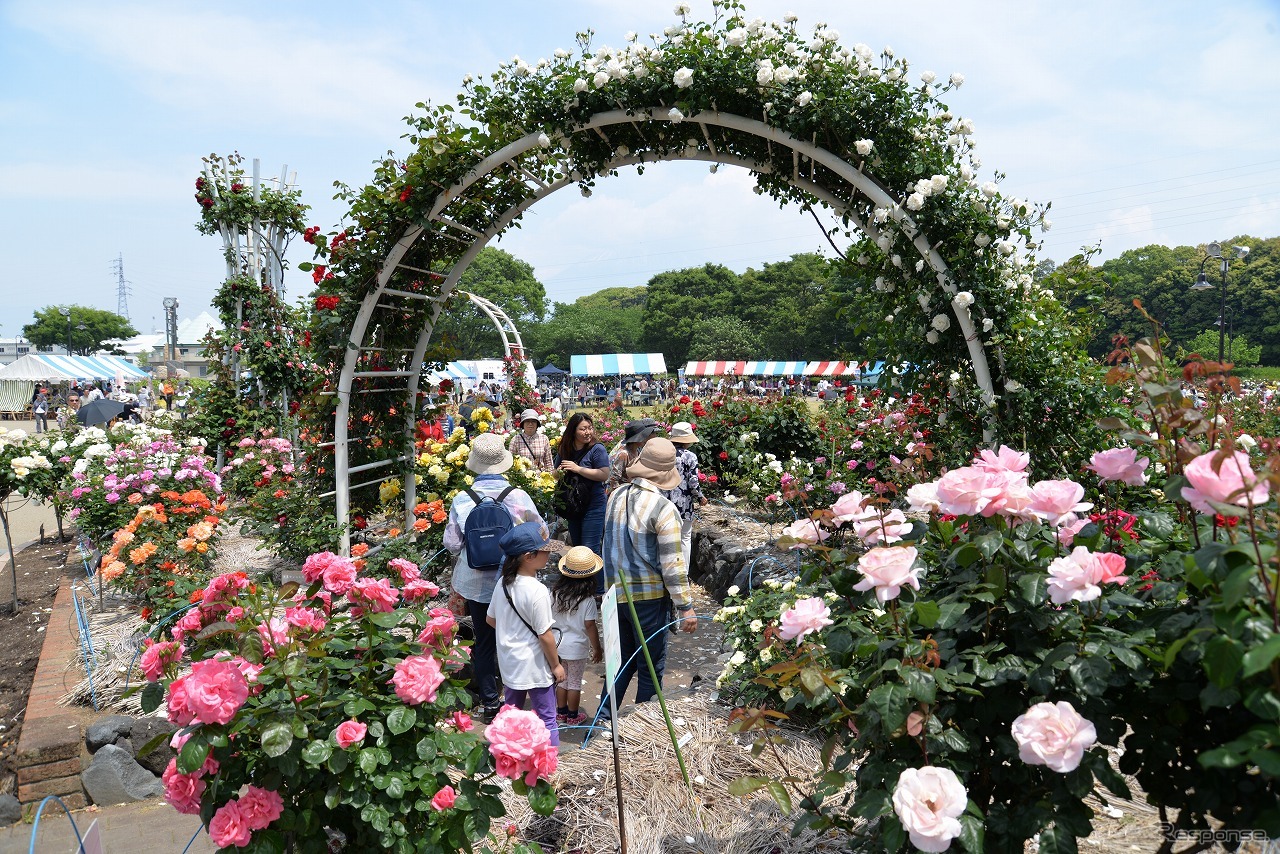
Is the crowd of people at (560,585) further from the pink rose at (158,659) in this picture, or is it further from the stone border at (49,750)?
the stone border at (49,750)

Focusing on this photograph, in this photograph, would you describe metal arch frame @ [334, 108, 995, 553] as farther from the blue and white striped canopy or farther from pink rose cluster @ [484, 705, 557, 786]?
the blue and white striped canopy

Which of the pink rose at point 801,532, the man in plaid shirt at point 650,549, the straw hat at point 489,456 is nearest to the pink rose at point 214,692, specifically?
the pink rose at point 801,532

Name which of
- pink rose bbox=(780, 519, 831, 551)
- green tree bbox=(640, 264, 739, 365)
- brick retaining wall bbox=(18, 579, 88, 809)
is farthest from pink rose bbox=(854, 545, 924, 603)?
green tree bbox=(640, 264, 739, 365)

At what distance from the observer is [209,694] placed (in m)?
1.56

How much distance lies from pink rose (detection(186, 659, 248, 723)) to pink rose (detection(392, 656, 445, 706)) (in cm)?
32

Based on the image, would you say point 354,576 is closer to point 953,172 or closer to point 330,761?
point 330,761

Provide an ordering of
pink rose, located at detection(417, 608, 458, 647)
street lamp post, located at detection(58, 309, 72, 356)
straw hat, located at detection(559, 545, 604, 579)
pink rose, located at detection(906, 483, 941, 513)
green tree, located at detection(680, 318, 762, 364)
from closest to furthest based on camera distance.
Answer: pink rose, located at detection(906, 483, 941, 513) < pink rose, located at detection(417, 608, 458, 647) < straw hat, located at detection(559, 545, 604, 579) < green tree, located at detection(680, 318, 762, 364) < street lamp post, located at detection(58, 309, 72, 356)

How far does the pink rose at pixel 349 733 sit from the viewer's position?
1.62m

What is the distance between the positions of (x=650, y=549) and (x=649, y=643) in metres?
0.45

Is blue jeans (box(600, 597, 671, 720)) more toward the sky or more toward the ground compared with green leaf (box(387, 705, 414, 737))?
more toward the ground

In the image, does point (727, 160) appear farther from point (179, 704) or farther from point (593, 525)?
point (179, 704)

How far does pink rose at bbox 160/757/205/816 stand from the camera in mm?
1673

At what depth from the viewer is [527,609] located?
3344 millimetres

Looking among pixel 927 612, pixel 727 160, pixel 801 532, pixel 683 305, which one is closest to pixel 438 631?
pixel 801 532
